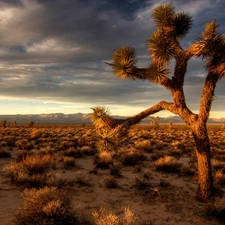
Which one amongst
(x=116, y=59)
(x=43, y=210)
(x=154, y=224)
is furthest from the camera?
(x=116, y=59)

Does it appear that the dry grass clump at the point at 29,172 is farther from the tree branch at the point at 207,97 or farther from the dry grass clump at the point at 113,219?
the tree branch at the point at 207,97

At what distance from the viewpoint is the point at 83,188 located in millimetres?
8203

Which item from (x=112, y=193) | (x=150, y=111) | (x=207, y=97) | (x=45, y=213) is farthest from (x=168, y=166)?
(x=45, y=213)

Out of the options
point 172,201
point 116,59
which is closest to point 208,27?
point 116,59

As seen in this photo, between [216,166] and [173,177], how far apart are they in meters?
2.82

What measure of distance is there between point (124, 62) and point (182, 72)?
179cm

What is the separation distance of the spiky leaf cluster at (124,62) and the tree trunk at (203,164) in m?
2.69

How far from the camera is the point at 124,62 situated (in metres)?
7.62

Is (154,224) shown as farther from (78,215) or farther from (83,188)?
(83,188)

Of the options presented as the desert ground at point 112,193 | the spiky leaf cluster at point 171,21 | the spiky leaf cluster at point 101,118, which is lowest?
the desert ground at point 112,193

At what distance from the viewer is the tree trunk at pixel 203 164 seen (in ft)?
23.2

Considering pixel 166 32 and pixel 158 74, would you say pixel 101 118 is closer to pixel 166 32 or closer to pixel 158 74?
pixel 158 74

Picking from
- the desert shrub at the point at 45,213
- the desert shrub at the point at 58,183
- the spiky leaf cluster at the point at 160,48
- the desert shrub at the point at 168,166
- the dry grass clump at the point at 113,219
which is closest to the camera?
the dry grass clump at the point at 113,219

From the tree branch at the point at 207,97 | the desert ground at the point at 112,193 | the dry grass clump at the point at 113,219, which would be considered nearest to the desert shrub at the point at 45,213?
the desert ground at the point at 112,193
